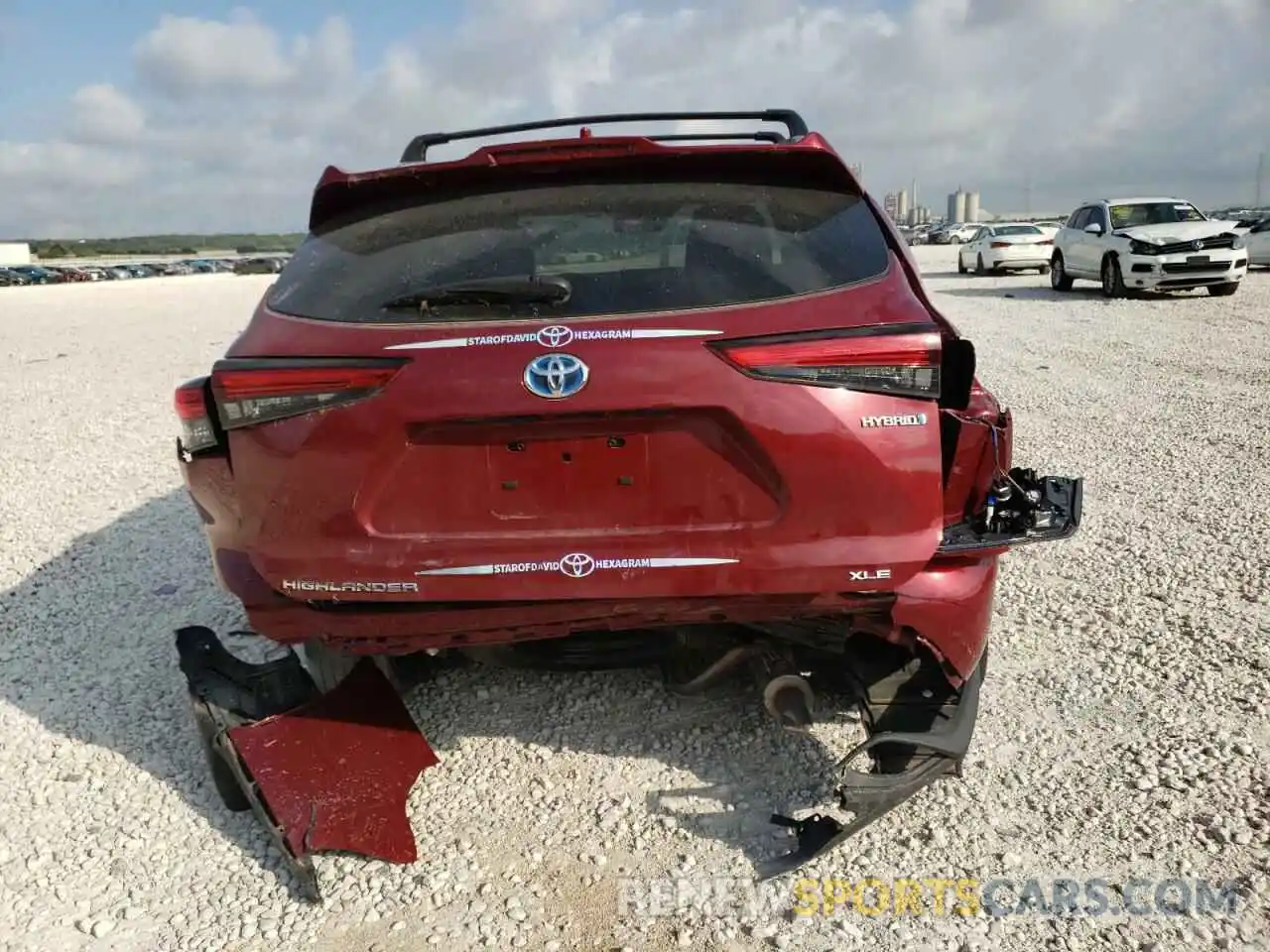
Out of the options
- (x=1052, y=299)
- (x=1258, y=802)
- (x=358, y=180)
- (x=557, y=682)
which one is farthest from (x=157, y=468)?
(x=1052, y=299)

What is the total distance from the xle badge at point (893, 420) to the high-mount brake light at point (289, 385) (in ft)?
3.65

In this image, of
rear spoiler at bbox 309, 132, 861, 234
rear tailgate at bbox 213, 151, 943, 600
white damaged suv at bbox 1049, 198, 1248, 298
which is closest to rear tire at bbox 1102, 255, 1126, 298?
white damaged suv at bbox 1049, 198, 1248, 298

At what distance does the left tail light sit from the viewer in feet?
7.72

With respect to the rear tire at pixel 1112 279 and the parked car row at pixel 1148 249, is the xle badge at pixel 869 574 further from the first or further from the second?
the rear tire at pixel 1112 279

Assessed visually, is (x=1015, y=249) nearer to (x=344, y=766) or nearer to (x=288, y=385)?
(x=344, y=766)

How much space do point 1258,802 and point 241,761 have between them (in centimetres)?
285

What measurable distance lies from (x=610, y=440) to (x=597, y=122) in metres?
1.91

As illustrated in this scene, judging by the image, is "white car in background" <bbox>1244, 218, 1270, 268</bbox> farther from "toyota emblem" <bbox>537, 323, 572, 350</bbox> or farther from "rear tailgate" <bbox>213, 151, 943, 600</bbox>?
"toyota emblem" <bbox>537, 323, 572, 350</bbox>

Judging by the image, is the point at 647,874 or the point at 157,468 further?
the point at 157,468

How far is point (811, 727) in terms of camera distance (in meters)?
3.23

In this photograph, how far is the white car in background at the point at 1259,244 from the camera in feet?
73.5

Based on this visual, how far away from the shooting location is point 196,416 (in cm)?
260

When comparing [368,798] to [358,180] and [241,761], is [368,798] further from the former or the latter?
[358,180]

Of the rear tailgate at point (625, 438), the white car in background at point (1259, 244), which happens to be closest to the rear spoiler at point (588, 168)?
the rear tailgate at point (625, 438)
